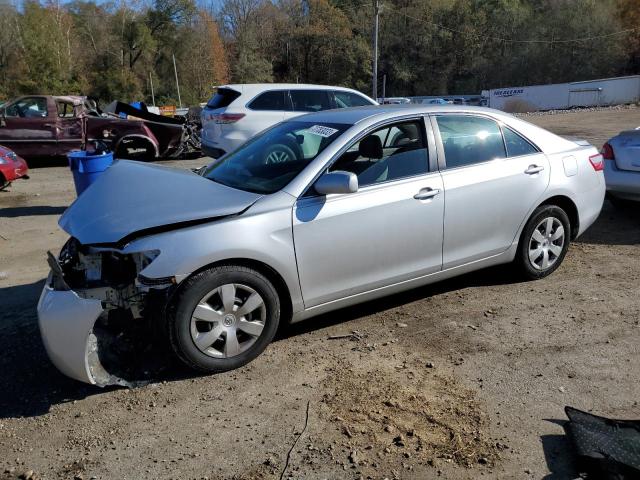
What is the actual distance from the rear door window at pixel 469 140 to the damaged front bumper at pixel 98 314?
8.09ft

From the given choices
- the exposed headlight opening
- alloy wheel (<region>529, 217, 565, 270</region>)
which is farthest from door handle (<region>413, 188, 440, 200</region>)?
the exposed headlight opening

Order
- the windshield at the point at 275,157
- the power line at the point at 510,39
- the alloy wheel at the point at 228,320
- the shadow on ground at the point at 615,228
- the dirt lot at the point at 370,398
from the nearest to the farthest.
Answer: the dirt lot at the point at 370,398 → the alloy wheel at the point at 228,320 → the windshield at the point at 275,157 → the shadow on ground at the point at 615,228 → the power line at the point at 510,39

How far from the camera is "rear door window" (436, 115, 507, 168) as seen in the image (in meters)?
4.41

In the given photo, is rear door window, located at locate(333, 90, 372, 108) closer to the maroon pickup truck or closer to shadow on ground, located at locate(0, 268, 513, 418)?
the maroon pickup truck

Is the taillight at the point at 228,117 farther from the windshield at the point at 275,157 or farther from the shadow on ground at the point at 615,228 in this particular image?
the shadow on ground at the point at 615,228

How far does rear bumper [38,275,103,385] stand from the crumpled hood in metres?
0.39

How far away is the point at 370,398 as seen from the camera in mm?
3264

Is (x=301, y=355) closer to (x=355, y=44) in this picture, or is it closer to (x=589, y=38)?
(x=589, y=38)

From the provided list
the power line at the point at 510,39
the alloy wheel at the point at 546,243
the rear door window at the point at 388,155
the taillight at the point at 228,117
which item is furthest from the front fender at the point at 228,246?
the power line at the point at 510,39

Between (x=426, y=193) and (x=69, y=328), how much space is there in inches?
101

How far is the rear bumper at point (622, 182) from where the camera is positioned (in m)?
6.61

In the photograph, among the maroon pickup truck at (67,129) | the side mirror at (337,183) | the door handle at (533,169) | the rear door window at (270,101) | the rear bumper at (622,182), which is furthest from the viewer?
the maroon pickup truck at (67,129)

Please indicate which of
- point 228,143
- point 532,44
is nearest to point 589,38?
point 532,44

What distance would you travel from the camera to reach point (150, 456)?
281cm
